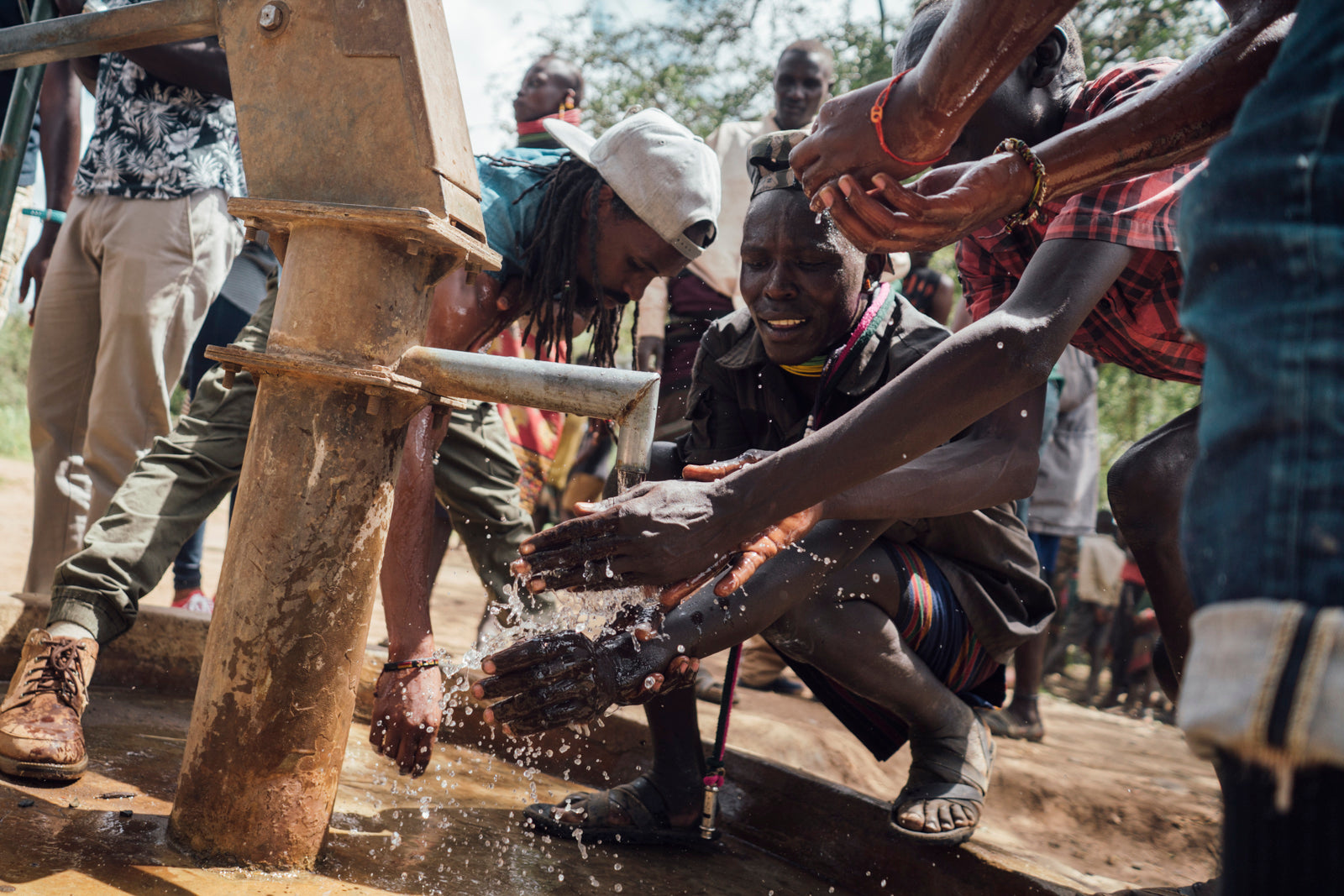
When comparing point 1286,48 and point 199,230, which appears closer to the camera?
point 1286,48

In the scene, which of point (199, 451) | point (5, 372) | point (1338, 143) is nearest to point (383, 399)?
point (199, 451)

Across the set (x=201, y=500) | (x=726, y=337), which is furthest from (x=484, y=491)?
(x=726, y=337)

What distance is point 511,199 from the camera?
2.67 m

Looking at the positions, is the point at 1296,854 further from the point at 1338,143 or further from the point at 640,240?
the point at 640,240

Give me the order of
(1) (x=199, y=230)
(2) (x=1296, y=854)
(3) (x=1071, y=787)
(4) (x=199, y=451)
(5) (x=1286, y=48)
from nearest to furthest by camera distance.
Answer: (2) (x=1296, y=854) → (5) (x=1286, y=48) → (4) (x=199, y=451) → (1) (x=199, y=230) → (3) (x=1071, y=787)

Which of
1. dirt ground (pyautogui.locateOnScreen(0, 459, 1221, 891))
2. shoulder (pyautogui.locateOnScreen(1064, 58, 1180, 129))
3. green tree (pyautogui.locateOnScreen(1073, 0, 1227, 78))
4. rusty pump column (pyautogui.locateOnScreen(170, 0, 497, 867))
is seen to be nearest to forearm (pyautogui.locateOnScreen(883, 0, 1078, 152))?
shoulder (pyautogui.locateOnScreen(1064, 58, 1180, 129))

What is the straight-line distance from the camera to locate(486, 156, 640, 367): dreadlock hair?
2.55 m

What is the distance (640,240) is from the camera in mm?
2658

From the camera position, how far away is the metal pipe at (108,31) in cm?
162

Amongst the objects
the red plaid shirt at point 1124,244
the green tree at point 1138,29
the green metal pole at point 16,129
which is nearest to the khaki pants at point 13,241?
the green metal pole at point 16,129

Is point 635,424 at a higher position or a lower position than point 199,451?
higher

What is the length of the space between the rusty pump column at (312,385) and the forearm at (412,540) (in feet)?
1.04

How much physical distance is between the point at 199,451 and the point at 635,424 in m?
1.43

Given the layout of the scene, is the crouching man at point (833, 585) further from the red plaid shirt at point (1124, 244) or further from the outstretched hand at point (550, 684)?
the red plaid shirt at point (1124, 244)
